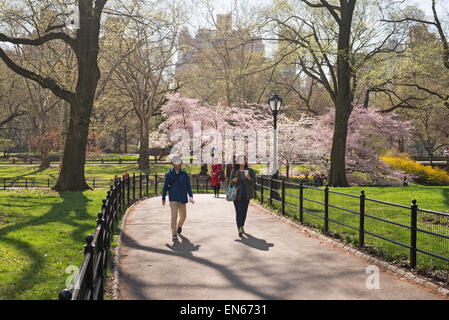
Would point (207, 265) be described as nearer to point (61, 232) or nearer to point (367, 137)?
point (61, 232)

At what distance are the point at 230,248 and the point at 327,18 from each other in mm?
25677

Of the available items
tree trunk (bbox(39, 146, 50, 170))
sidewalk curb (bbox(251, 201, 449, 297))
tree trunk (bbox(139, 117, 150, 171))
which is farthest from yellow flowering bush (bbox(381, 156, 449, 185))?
tree trunk (bbox(39, 146, 50, 170))

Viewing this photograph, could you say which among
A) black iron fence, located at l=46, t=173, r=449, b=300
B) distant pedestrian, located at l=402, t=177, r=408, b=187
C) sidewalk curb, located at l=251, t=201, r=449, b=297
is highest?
black iron fence, located at l=46, t=173, r=449, b=300

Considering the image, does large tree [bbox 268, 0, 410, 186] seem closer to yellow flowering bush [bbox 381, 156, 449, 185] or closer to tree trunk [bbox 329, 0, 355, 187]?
tree trunk [bbox 329, 0, 355, 187]

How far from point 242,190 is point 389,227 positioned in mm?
3467

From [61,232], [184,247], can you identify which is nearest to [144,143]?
[61,232]

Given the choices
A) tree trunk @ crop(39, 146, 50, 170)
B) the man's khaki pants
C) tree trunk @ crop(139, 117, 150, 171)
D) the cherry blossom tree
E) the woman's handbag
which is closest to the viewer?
the man's khaki pants

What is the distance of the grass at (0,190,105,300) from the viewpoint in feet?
20.3

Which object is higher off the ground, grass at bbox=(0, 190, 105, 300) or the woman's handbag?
the woman's handbag

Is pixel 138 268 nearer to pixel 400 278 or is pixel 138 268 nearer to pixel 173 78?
pixel 400 278

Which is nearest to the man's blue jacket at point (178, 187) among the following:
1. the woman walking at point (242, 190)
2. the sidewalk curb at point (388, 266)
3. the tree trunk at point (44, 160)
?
the woman walking at point (242, 190)
